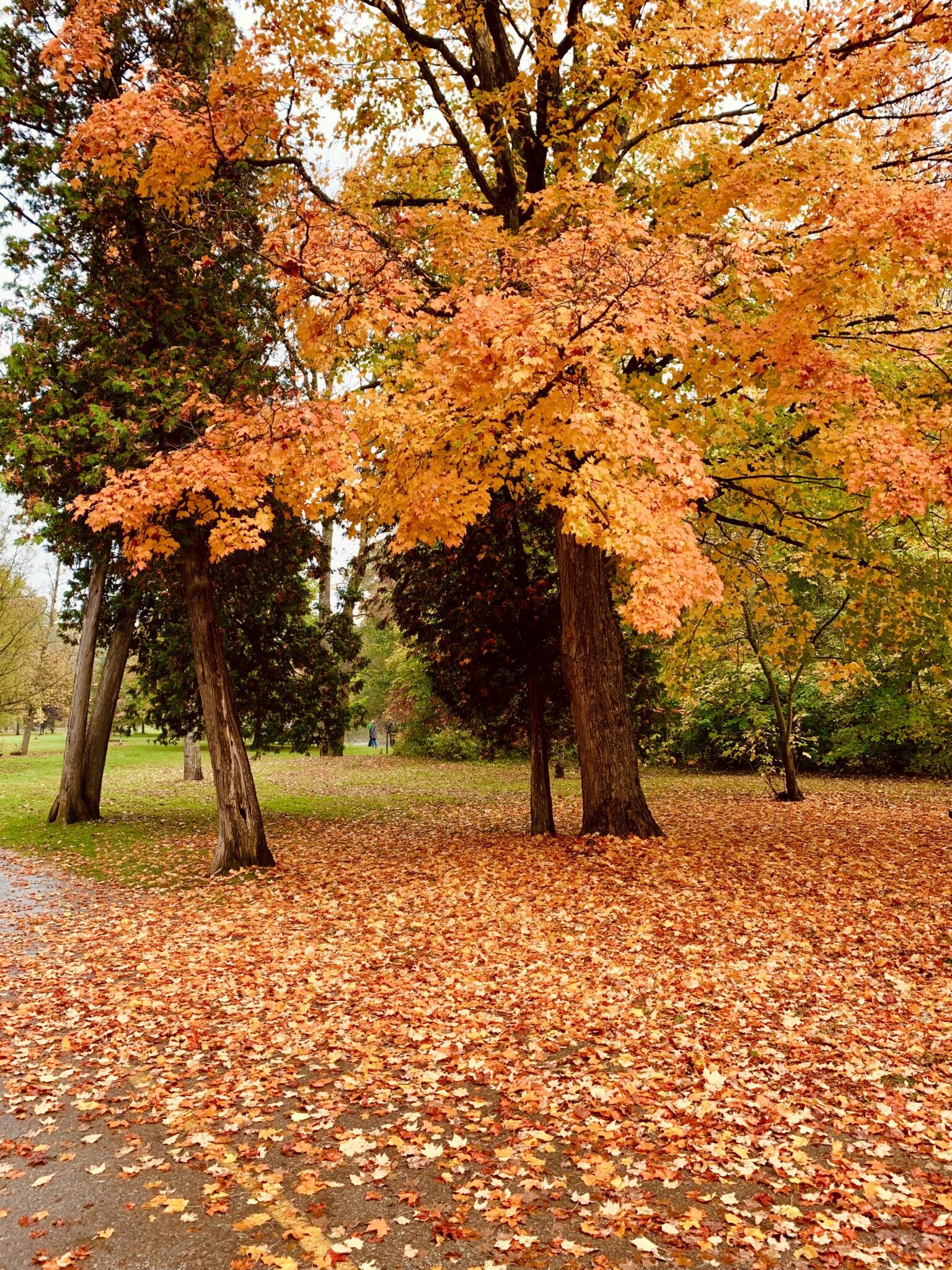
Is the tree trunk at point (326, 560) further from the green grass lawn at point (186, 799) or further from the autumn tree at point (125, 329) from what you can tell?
the green grass lawn at point (186, 799)

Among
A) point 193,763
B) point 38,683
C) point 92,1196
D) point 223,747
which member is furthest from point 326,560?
point 38,683

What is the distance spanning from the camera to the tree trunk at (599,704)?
10.6 m

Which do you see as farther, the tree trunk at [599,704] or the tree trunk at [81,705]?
the tree trunk at [81,705]

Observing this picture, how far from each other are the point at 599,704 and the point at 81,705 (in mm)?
9043

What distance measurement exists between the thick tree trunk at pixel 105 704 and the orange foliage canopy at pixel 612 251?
20.0 ft

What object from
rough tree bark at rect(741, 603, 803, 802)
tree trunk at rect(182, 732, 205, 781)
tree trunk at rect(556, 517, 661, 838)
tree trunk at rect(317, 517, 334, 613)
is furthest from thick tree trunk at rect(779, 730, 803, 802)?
tree trunk at rect(182, 732, 205, 781)

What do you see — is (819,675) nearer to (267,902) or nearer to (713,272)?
(713,272)

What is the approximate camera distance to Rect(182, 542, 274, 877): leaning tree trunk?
10.3 metres

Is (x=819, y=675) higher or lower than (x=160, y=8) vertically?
lower

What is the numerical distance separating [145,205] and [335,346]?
14.5 feet

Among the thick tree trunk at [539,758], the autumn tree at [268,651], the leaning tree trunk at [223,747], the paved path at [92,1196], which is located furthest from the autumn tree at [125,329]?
the paved path at [92,1196]

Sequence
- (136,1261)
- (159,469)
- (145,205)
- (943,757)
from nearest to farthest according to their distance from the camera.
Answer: (136,1261)
(159,469)
(145,205)
(943,757)

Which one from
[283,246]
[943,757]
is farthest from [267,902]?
[943,757]

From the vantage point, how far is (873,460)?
8453 mm
